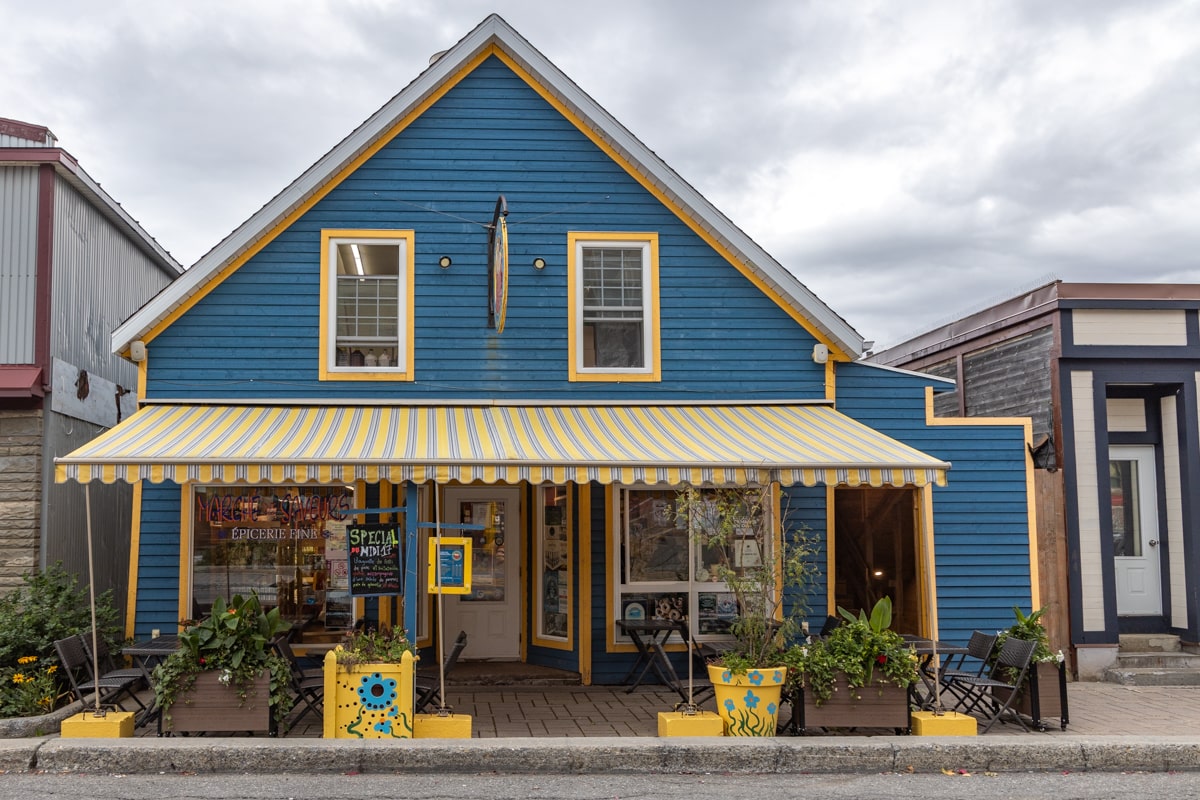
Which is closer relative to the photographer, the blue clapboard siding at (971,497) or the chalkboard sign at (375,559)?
the chalkboard sign at (375,559)

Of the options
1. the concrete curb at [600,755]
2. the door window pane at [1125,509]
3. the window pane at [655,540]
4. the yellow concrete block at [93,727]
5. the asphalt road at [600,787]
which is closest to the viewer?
the asphalt road at [600,787]

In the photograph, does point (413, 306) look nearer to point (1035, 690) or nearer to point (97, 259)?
point (97, 259)

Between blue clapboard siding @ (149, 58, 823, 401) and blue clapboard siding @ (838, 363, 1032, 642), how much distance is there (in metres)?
0.89

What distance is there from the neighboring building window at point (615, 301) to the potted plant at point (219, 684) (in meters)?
4.77

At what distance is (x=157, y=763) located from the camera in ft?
26.6

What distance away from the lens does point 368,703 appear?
8.63m

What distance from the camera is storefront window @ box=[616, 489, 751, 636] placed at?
11664mm

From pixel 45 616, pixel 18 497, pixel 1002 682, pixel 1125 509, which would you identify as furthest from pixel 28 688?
pixel 1125 509

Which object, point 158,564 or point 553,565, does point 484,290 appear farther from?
point 158,564

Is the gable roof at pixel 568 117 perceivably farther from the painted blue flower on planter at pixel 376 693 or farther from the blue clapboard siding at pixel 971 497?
the painted blue flower on planter at pixel 376 693

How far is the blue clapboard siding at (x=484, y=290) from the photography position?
1134cm

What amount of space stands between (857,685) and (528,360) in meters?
4.95

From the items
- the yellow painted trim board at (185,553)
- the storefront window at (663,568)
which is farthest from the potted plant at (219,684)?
the storefront window at (663,568)

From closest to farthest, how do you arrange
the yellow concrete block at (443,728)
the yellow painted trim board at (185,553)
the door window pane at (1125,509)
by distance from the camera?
the yellow concrete block at (443,728), the yellow painted trim board at (185,553), the door window pane at (1125,509)
